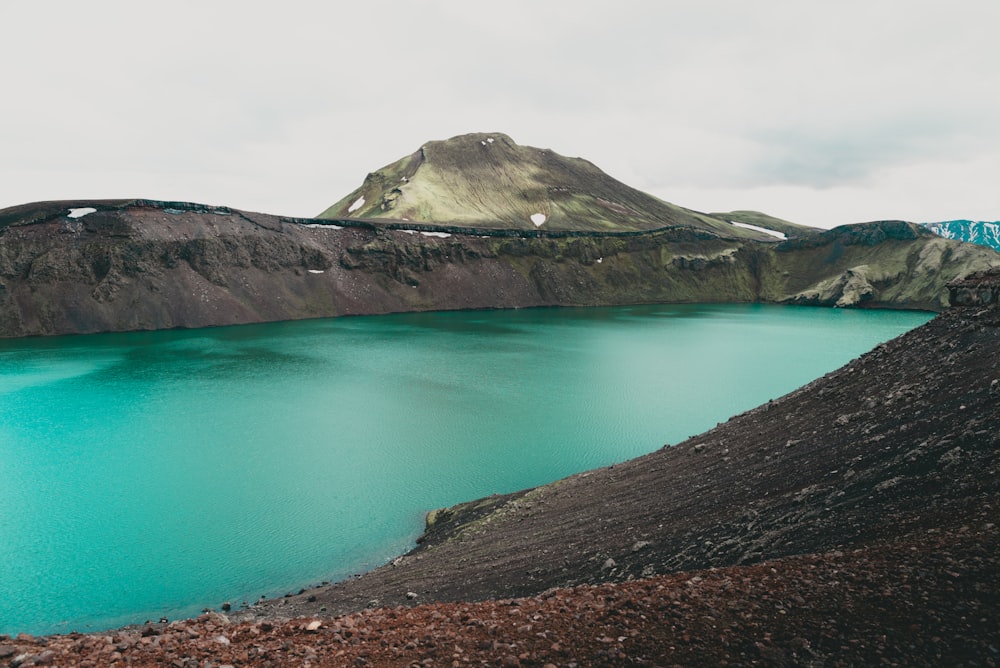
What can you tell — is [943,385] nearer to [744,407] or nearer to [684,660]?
[684,660]

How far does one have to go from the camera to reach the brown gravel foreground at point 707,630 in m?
6.82

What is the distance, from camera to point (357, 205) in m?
196

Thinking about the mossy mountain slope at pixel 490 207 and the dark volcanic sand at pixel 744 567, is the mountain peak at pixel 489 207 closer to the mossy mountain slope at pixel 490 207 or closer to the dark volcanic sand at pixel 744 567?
the mossy mountain slope at pixel 490 207

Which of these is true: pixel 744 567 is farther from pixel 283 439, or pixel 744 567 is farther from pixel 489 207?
pixel 489 207

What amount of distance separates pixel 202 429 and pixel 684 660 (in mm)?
37629

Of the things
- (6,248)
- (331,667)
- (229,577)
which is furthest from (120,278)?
(331,667)

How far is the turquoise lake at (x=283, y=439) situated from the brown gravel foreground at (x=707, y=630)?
454 inches

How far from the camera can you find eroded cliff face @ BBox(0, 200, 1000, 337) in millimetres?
86375

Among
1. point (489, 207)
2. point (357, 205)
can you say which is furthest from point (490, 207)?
point (357, 205)

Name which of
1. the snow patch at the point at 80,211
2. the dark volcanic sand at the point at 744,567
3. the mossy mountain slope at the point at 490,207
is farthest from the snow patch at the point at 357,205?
the dark volcanic sand at the point at 744,567

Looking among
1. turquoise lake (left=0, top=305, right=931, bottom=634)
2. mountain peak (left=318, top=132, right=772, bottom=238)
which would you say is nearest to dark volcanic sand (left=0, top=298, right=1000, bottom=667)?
turquoise lake (left=0, top=305, right=931, bottom=634)

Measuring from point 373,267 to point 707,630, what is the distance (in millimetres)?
114979

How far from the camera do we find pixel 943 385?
15367 millimetres

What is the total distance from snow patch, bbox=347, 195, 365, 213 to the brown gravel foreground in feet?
645
